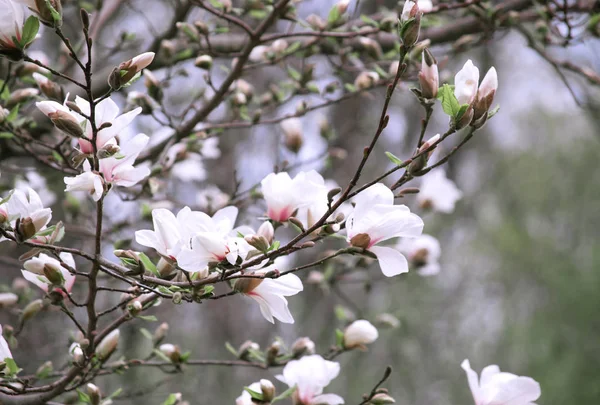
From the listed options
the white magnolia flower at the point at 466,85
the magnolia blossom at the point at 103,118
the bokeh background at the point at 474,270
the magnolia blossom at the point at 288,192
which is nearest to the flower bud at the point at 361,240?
the magnolia blossom at the point at 288,192

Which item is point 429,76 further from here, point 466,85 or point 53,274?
point 53,274

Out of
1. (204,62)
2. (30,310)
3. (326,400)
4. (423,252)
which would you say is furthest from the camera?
(423,252)

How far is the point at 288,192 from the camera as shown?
917mm

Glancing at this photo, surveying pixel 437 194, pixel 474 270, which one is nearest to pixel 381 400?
pixel 437 194

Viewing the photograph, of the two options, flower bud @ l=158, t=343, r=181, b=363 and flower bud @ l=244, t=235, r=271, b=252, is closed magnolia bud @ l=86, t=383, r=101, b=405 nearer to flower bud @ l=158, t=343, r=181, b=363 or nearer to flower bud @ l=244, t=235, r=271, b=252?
flower bud @ l=158, t=343, r=181, b=363

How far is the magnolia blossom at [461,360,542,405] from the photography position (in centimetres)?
93

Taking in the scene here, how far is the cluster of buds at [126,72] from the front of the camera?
0.78m

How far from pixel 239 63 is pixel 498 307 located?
6.18 meters

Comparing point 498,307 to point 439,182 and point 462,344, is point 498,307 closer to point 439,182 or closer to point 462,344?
point 462,344

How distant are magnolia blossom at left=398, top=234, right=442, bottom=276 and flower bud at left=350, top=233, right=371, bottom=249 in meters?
0.92

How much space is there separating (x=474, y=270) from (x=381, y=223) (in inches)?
257

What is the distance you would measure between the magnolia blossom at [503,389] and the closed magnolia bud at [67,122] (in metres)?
0.67

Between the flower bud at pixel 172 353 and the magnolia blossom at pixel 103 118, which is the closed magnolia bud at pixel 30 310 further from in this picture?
the magnolia blossom at pixel 103 118

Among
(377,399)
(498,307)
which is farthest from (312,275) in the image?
(498,307)
